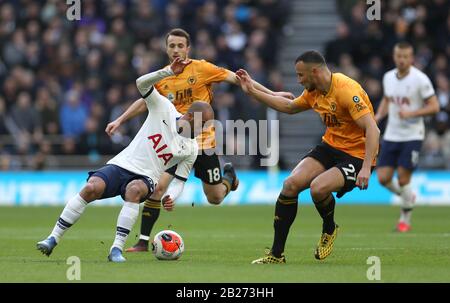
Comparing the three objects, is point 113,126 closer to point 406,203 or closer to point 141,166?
point 141,166

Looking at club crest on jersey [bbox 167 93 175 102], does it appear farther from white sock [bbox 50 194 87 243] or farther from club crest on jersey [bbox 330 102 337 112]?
club crest on jersey [bbox 330 102 337 112]

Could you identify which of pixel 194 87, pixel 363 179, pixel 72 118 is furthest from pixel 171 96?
pixel 72 118

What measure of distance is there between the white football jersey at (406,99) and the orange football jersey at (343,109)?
5.52 meters

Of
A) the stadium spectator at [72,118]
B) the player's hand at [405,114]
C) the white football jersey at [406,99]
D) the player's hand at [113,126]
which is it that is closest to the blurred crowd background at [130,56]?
the stadium spectator at [72,118]

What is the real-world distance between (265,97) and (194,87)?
2.14 metres

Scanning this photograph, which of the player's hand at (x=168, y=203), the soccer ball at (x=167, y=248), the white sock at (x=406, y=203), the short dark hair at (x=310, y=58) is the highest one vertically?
the short dark hair at (x=310, y=58)

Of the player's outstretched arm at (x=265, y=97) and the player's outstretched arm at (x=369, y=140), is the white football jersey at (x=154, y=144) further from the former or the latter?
the player's outstretched arm at (x=369, y=140)

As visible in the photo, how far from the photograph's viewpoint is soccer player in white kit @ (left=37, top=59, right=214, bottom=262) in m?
10.7

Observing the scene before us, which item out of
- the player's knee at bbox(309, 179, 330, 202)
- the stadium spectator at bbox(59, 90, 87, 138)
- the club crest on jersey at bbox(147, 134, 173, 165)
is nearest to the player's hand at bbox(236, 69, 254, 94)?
the club crest on jersey at bbox(147, 134, 173, 165)

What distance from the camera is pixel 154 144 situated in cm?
1102

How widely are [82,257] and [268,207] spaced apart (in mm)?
11152

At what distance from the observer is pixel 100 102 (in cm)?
2503

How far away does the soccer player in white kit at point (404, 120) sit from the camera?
16.2 m
